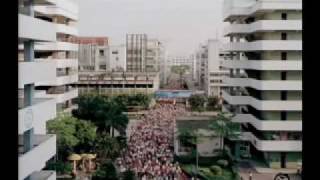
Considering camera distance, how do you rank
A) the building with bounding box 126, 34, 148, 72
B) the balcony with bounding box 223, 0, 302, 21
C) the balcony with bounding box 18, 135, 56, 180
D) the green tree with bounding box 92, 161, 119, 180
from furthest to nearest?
the building with bounding box 126, 34, 148, 72 < the balcony with bounding box 223, 0, 302, 21 < the green tree with bounding box 92, 161, 119, 180 < the balcony with bounding box 18, 135, 56, 180

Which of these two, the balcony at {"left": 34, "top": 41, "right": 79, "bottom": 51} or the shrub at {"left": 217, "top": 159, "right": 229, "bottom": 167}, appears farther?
the balcony at {"left": 34, "top": 41, "right": 79, "bottom": 51}

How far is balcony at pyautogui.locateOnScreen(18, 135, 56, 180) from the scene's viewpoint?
1.64 metres

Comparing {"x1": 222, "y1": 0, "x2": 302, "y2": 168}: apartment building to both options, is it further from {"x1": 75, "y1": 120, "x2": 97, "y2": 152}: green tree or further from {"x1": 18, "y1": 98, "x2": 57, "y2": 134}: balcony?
{"x1": 18, "y1": 98, "x2": 57, "y2": 134}: balcony

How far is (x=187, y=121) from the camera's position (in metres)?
5.59

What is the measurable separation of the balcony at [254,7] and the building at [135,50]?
391 cm

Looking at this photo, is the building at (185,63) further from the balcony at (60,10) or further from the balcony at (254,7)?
the balcony at (254,7)

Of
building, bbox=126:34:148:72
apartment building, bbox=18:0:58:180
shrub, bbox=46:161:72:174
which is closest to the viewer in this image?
apartment building, bbox=18:0:58:180

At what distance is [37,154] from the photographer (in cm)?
182

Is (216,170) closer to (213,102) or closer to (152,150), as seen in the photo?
(152,150)

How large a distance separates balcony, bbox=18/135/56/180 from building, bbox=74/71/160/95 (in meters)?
5.08

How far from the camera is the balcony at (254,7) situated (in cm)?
432

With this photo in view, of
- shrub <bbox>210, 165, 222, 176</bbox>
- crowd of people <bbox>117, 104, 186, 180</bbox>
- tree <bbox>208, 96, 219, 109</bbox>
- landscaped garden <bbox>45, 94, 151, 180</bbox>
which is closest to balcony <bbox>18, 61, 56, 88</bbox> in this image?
landscaped garden <bbox>45, 94, 151, 180</bbox>

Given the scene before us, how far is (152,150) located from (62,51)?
1.75m

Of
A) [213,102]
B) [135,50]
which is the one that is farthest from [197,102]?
[135,50]
